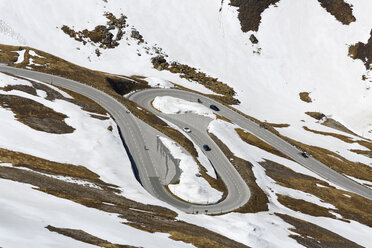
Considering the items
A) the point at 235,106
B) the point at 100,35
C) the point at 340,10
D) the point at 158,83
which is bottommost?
the point at 235,106

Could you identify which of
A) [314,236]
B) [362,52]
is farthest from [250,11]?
[314,236]

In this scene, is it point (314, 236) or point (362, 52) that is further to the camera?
point (362, 52)

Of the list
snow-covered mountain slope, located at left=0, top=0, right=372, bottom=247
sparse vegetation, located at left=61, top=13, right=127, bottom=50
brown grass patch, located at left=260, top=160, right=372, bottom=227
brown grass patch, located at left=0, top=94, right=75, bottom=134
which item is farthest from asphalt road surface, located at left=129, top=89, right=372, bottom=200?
sparse vegetation, located at left=61, top=13, right=127, bottom=50

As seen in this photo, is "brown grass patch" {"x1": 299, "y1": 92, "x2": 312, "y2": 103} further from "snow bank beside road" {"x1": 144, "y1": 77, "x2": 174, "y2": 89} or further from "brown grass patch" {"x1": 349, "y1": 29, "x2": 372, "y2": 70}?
"snow bank beside road" {"x1": 144, "y1": 77, "x2": 174, "y2": 89}

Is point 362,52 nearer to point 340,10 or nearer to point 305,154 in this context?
point 340,10

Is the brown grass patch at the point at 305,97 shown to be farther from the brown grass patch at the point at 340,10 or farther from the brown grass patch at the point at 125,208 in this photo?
the brown grass patch at the point at 125,208

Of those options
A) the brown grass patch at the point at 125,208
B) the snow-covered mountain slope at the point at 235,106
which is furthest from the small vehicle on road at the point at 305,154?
the brown grass patch at the point at 125,208
